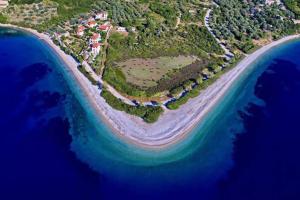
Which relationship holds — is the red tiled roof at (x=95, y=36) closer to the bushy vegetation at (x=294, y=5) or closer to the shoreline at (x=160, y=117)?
the shoreline at (x=160, y=117)

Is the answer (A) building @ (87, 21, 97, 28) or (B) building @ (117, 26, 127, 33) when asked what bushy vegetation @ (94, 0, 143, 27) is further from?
(A) building @ (87, 21, 97, 28)

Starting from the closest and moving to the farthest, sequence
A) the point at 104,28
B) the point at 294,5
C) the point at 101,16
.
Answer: the point at 104,28
the point at 101,16
the point at 294,5

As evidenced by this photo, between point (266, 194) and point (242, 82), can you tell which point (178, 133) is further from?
point (242, 82)

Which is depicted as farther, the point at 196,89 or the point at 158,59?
the point at 158,59

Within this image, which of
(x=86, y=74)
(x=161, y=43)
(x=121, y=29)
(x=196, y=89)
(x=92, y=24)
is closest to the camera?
(x=196, y=89)

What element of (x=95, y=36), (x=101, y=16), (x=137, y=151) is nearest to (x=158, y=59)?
(x=95, y=36)

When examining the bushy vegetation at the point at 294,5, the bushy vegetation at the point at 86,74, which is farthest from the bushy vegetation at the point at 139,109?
the bushy vegetation at the point at 294,5

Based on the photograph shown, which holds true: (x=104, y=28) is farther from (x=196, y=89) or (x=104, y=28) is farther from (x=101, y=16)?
(x=196, y=89)

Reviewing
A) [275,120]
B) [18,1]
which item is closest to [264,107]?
[275,120]
